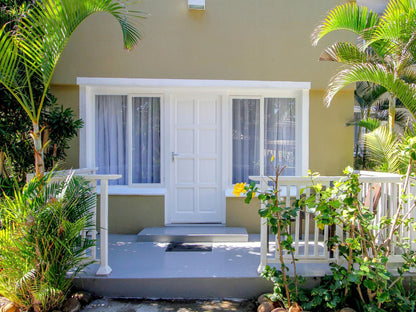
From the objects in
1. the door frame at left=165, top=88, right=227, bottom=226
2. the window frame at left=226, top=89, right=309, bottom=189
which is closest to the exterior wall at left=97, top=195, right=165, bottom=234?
the door frame at left=165, top=88, right=227, bottom=226

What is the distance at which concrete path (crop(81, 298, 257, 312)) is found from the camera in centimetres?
310

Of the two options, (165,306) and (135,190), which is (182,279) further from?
(135,190)

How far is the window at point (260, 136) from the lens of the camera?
209 inches

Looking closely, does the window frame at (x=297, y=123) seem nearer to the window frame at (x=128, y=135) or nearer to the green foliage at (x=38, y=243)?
the window frame at (x=128, y=135)

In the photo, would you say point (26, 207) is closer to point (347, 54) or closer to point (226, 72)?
point (226, 72)

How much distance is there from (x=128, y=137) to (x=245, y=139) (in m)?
2.01

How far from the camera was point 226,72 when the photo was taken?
16.4 ft

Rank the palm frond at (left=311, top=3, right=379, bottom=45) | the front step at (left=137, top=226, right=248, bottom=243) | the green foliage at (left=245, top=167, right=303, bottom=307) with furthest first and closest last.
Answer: the front step at (left=137, top=226, right=248, bottom=243) → the palm frond at (left=311, top=3, right=379, bottom=45) → the green foliage at (left=245, top=167, right=303, bottom=307)

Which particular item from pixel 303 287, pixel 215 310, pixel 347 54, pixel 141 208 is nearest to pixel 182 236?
pixel 141 208

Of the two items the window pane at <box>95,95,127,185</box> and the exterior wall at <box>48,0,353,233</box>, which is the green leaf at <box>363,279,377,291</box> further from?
the window pane at <box>95,95,127,185</box>

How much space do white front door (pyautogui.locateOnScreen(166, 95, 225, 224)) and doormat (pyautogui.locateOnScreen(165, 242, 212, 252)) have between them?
71 centimetres

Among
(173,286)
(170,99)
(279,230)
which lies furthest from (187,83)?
(173,286)

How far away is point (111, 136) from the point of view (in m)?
5.31

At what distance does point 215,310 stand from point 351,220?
1584 mm
